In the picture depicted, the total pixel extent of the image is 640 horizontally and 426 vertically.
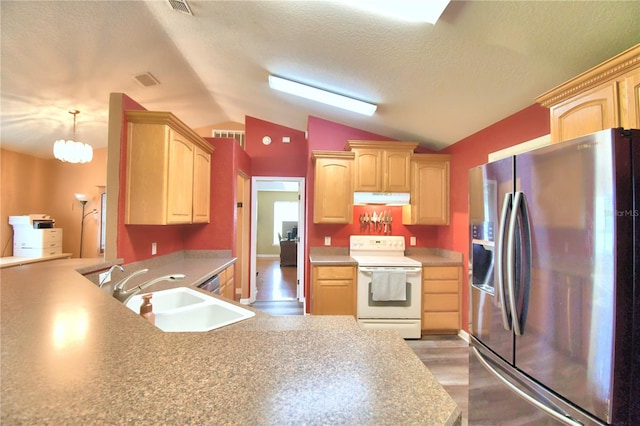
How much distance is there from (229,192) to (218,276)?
44.5 inches

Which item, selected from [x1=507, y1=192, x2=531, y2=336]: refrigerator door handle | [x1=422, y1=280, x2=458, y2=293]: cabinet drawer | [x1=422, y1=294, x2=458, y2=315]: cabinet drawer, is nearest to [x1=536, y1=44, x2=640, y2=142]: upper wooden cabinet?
[x1=507, y1=192, x2=531, y2=336]: refrigerator door handle

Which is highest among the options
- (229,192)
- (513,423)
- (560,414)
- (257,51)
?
(257,51)

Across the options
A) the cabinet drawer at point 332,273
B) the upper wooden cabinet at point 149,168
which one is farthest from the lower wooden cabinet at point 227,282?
the cabinet drawer at point 332,273

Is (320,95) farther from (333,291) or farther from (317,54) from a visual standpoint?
(333,291)

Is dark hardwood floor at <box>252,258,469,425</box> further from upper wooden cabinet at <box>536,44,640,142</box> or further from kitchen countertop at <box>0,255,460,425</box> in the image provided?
upper wooden cabinet at <box>536,44,640,142</box>

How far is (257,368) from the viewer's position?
538mm

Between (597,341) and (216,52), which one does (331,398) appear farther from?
(216,52)

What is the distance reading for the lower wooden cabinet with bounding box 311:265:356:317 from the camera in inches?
116

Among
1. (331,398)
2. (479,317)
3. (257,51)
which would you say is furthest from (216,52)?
(479,317)

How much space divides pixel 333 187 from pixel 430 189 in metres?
1.25

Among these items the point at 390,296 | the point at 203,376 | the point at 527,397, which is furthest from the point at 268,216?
the point at 203,376

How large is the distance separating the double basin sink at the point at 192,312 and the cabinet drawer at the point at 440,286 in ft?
7.62

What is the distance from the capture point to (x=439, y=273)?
119 inches

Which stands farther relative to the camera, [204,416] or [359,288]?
[359,288]
